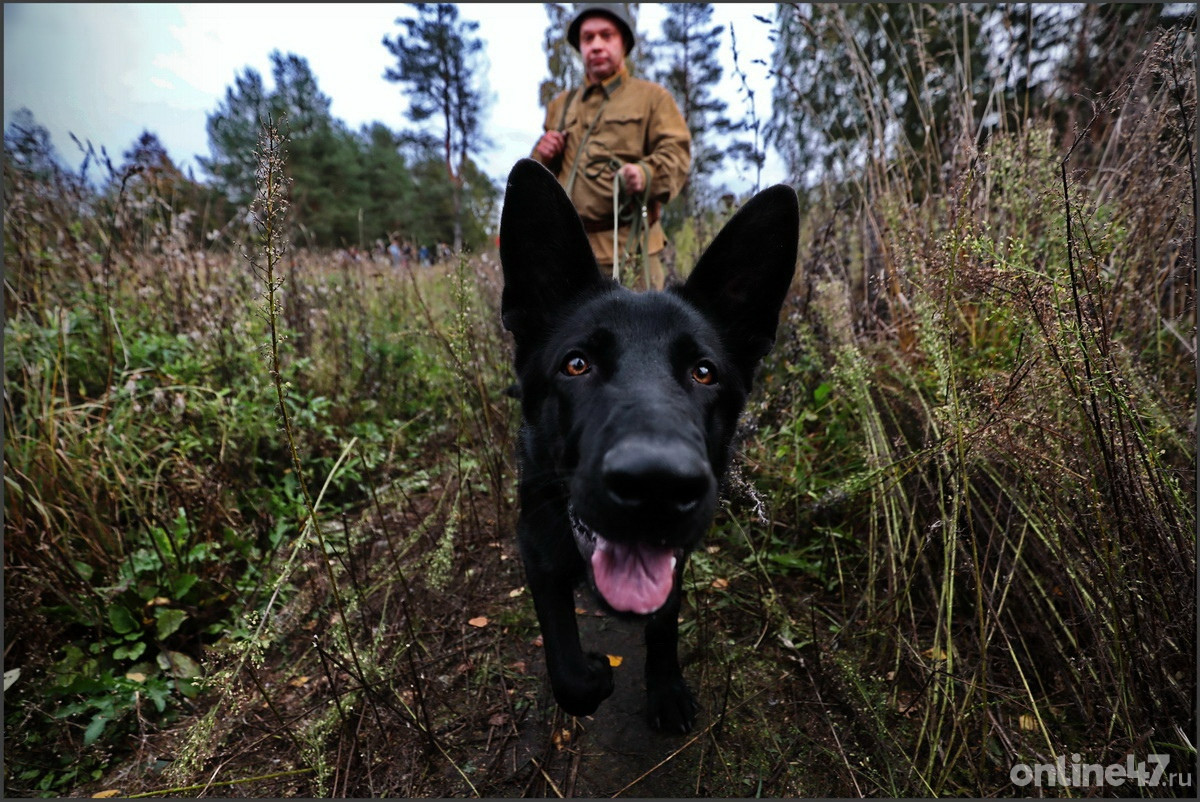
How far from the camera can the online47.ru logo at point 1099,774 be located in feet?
4.09

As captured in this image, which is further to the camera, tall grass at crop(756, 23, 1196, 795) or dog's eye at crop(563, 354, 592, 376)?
dog's eye at crop(563, 354, 592, 376)

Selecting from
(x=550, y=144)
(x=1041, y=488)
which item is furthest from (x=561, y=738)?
(x=550, y=144)

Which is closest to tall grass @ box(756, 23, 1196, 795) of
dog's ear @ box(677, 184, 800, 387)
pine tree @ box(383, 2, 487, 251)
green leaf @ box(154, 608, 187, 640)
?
dog's ear @ box(677, 184, 800, 387)

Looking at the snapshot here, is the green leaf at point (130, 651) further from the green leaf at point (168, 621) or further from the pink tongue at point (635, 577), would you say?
the pink tongue at point (635, 577)

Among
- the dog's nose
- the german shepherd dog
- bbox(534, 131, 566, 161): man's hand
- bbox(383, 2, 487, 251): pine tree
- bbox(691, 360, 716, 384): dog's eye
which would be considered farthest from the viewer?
bbox(383, 2, 487, 251): pine tree

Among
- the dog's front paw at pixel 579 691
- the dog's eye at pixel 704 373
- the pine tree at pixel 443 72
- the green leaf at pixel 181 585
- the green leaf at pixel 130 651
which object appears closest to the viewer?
the dog's front paw at pixel 579 691

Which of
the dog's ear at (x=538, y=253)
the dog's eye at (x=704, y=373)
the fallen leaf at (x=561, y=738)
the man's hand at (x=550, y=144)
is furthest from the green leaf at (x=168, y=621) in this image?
the man's hand at (x=550, y=144)

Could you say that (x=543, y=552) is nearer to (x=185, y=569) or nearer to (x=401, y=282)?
(x=185, y=569)

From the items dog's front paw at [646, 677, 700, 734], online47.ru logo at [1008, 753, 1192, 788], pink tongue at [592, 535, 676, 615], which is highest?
pink tongue at [592, 535, 676, 615]

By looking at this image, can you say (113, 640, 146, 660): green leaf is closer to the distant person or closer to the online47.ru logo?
the online47.ru logo

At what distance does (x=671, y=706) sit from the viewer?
182cm

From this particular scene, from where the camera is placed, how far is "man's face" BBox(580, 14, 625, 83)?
12.5ft

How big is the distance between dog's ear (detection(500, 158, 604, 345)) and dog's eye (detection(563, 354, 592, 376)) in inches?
13.6

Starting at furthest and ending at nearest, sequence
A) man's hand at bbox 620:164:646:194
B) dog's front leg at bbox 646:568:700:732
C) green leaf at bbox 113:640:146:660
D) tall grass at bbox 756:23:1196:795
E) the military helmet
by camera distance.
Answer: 1. the military helmet
2. man's hand at bbox 620:164:646:194
3. green leaf at bbox 113:640:146:660
4. dog's front leg at bbox 646:568:700:732
5. tall grass at bbox 756:23:1196:795
